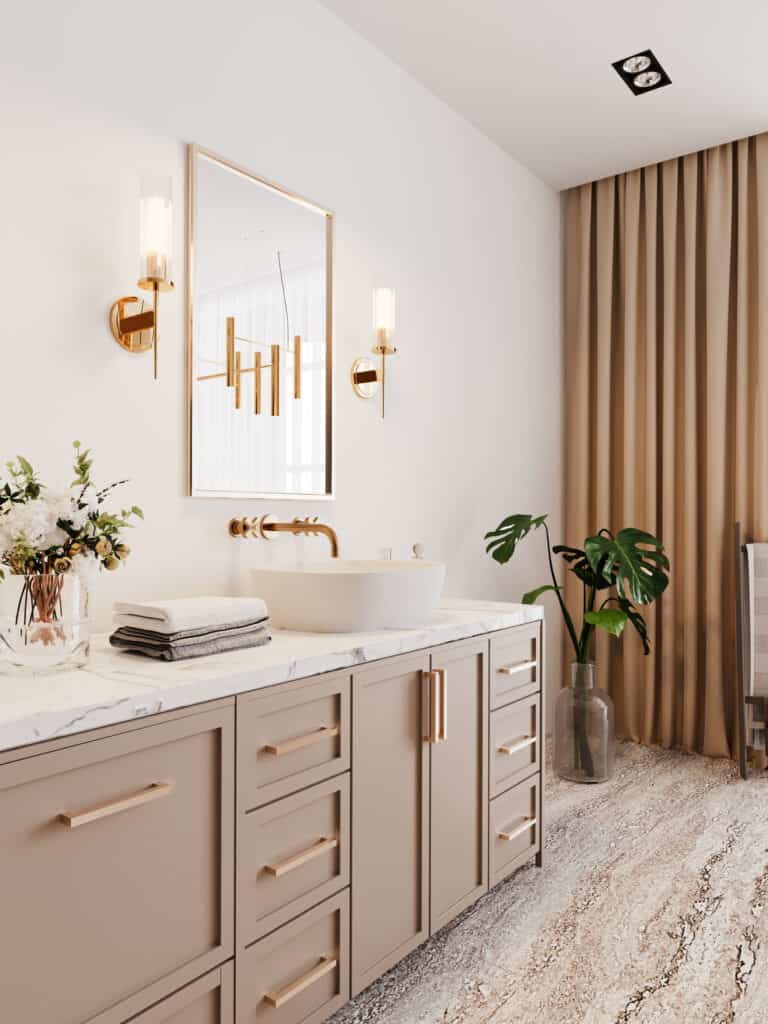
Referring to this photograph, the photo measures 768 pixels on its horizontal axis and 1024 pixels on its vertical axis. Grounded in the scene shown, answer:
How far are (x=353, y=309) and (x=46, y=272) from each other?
1001 mm

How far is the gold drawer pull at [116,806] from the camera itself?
3.42 ft

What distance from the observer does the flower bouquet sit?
1.24m

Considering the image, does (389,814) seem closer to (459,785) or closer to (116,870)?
(459,785)

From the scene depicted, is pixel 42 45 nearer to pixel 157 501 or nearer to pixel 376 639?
pixel 157 501

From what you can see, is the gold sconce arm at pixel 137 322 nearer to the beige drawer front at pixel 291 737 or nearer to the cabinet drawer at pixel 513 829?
the beige drawer front at pixel 291 737

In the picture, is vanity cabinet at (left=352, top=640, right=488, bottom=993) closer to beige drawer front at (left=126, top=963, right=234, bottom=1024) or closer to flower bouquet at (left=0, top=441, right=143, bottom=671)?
beige drawer front at (left=126, top=963, right=234, bottom=1024)

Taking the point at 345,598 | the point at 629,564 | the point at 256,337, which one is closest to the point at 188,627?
the point at 345,598

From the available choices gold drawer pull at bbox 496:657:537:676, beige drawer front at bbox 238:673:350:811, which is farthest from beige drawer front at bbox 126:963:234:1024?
gold drawer pull at bbox 496:657:537:676

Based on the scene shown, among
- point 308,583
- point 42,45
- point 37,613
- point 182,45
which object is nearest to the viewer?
point 37,613

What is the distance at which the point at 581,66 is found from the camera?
2.58 meters

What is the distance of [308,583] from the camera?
1.70 m

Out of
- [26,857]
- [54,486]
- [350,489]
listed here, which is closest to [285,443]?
[350,489]

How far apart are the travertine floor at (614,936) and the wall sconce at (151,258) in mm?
1526

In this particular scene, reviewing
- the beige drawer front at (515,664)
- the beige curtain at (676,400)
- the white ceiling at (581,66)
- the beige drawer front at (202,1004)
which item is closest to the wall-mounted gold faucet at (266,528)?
the beige drawer front at (515,664)
